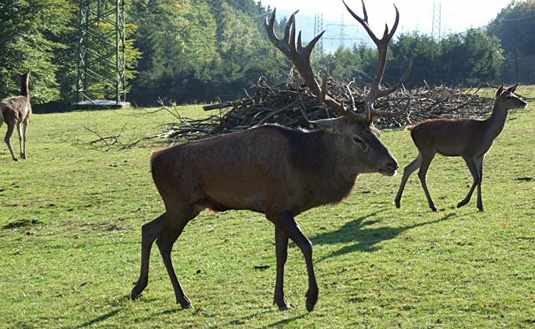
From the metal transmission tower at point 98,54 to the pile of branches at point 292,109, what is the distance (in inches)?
1109

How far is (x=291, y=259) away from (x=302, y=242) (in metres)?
2.24

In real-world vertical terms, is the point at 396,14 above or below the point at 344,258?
above

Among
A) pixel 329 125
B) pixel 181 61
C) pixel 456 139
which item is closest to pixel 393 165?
pixel 329 125

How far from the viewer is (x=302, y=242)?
Result: 7598mm

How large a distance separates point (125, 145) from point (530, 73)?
172 feet

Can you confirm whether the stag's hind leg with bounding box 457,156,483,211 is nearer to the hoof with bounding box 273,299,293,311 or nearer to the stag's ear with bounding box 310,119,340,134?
the stag's ear with bounding box 310,119,340,134

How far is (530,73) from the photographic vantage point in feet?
228

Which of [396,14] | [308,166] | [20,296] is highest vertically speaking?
[396,14]

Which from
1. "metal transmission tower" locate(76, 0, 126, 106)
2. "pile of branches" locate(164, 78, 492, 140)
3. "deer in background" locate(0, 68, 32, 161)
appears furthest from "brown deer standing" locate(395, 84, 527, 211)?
"metal transmission tower" locate(76, 0, 126, 106)

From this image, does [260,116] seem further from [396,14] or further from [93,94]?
[93,94]

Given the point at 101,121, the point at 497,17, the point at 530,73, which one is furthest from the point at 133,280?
the point at 497,17

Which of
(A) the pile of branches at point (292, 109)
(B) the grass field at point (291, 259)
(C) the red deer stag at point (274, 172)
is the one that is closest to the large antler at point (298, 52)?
(C) the red deer stag at point (274, 172)

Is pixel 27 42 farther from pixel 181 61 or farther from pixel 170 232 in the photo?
pixel 170 232

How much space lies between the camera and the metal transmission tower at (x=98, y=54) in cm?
5456
